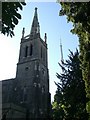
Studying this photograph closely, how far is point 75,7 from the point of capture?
12.9 m

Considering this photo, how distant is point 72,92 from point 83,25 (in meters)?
11.9

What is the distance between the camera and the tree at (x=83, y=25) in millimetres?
12014

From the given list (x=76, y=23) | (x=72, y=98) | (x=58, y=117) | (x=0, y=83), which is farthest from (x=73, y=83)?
(x=0, y=83)

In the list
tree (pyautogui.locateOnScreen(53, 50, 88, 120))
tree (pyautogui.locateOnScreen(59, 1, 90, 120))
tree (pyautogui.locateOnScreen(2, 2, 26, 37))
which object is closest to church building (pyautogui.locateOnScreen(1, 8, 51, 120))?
tree (pyautogui.locateOnScreen(53, 50, 88, 120))

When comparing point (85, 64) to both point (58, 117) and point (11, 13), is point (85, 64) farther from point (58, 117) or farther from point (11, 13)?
point (58, 117)

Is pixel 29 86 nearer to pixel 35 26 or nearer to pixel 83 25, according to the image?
pixel 35 26

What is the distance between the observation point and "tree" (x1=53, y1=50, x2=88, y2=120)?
21750 millimetres

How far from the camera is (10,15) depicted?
4.91 meters

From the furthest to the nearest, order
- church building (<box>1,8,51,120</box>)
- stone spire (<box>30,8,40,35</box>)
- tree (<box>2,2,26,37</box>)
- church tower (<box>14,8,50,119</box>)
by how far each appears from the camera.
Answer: stone spire (<box>30,8,40,35</box>) → church tower (<box>14,8,50,119</box>) → church building (<box>1,8,51,120</box>) → tree (<box>2,2,26,37</box>)

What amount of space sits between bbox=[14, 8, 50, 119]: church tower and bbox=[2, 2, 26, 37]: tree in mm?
33392

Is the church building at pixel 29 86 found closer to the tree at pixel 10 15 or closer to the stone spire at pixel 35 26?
the stone spire at pixel 35 26

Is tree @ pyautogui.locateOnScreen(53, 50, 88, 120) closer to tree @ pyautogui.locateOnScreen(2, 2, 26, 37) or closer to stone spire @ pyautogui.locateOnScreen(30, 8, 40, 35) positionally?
tree @ pyautogui.locateOnScreen(2, 2, 26, 37)

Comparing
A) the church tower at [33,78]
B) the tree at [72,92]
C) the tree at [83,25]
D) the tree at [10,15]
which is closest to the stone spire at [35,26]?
the church tower at [33,78]

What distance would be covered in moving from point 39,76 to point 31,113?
7.79 metres
